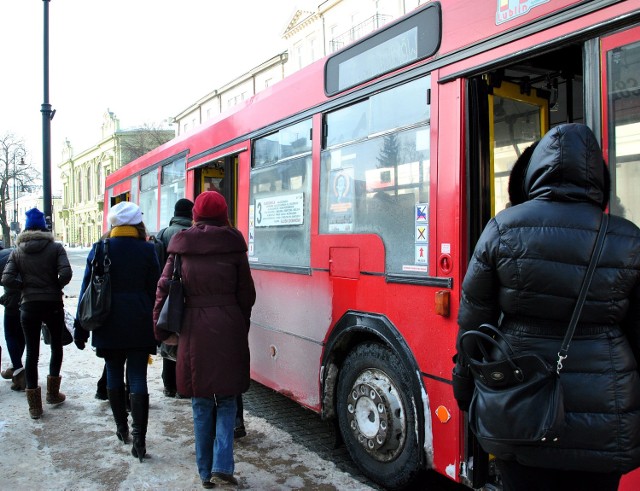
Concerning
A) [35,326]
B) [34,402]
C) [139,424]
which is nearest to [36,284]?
[35,326]

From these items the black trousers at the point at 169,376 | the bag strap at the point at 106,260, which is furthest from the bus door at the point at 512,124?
the black trousers at the point at 169,376

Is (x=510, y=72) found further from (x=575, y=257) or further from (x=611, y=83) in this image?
(x=575, y=257)

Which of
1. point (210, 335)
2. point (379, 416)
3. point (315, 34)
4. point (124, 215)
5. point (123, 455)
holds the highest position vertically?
point (315, 34)

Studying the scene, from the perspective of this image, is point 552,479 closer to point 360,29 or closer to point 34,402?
point 34,402

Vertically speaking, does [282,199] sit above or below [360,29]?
below

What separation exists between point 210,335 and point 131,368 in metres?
1.05

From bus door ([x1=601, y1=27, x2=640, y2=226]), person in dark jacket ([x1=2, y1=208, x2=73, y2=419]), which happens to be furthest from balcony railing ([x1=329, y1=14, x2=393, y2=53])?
bus door ([x1=601, y1=27, x2=640, y2=226])

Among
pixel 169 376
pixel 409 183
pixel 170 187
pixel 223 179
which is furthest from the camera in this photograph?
pixel 170 187

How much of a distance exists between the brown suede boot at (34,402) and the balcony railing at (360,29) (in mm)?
25479

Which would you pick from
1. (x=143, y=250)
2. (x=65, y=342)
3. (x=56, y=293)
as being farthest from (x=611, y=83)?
(x=65, y=342)

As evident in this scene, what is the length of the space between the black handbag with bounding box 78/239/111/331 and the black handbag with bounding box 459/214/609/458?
307cm

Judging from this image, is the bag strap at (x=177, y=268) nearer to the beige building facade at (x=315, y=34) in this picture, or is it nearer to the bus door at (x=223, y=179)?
the bus door at (x=223, y=179)

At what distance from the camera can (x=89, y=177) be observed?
7500 cm

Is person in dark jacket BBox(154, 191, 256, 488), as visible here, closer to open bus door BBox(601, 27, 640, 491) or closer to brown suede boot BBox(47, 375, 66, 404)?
open bus door BBox(601, 27, 640, 491)
